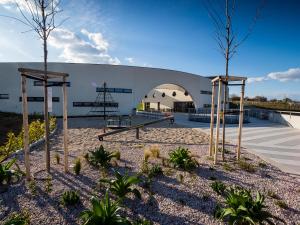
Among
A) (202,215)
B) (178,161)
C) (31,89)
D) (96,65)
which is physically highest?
(96,65)

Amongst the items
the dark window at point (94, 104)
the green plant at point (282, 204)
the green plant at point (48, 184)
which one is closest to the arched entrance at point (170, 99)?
the dark window at point (94, 104)

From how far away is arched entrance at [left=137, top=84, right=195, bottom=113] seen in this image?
32219 mm

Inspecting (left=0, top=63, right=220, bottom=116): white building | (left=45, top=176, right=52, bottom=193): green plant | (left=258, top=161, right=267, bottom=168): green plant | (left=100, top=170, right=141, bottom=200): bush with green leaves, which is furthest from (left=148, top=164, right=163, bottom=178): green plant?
(left=0, top=63, right=220, bottom=116): white building

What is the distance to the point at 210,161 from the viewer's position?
20.9ft

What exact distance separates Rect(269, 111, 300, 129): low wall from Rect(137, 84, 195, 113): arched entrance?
13.9 meters

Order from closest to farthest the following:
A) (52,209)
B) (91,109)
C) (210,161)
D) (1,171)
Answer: (52,209) < (1,171) < (210,161) < (91,109)

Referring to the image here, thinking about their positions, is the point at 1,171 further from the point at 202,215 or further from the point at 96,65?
the point at 96,65

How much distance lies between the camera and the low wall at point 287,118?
15.5 metres

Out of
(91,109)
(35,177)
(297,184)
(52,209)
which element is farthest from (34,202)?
(91,109)

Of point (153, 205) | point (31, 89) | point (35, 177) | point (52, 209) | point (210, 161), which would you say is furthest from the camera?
point (31, 89)

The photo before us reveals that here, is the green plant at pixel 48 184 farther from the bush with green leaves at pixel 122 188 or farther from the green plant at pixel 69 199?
the bush with green leaves at pixel 122 188

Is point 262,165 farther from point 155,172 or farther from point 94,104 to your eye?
point 94,104

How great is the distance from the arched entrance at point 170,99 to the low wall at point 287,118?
1387 centimetres

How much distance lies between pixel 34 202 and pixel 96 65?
20.1 m
